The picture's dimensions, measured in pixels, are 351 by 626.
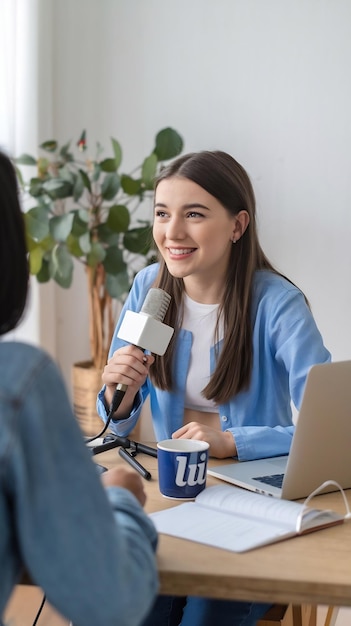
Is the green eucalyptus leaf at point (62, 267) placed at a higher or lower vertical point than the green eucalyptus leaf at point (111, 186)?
lower

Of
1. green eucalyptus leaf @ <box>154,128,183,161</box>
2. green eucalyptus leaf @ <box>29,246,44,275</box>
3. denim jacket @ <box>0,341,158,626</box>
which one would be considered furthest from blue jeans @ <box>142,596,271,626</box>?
green eucalyptus leaf @ <box>154,128,183,161</box>

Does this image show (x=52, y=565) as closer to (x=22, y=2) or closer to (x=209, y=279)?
(x=209, y=279)

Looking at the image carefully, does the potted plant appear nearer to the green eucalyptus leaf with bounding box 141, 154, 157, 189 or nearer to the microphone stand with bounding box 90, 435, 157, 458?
the green eucalyptus leaf with bounding box 141, 154, 157, 189

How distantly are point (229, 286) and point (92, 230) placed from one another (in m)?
1.40

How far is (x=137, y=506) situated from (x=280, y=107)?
8.61 feet

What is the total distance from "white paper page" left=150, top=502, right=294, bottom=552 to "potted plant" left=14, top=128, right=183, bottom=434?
190 centimetres

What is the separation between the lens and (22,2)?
3.20 m

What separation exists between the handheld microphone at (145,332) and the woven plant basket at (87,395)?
5.51 feet

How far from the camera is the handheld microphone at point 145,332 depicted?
1491mm

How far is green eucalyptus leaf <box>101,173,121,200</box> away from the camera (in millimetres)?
3078

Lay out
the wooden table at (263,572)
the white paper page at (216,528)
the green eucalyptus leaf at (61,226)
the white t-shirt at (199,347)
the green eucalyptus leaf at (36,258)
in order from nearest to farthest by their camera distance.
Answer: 1. the wooden table at (263,572)
2. the white paper page at (216,528)
3. the white t-shirt at (199,347)
4. the green eucalyptus leaf at (61,226)
5. the green eucalyptus leaf at (36,258)

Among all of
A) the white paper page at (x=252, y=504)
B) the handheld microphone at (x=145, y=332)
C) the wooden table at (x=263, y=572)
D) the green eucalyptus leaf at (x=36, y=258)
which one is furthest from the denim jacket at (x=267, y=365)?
the green eucalyptus leaf at (x=36, y=258)

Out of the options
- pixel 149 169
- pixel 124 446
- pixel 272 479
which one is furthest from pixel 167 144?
pixel 272 479

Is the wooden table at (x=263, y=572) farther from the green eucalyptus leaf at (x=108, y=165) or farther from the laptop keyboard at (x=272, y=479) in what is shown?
the green eucalyptus leaf at (x=108, y=165)
